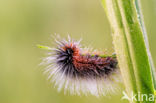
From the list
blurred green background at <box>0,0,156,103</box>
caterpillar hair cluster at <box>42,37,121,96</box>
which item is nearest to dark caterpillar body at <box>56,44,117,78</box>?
caterpillar hair cluster at <box>42,37,121,96</box>

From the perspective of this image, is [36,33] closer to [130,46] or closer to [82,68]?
[82,68]

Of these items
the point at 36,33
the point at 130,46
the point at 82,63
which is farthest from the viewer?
the point at 36,33

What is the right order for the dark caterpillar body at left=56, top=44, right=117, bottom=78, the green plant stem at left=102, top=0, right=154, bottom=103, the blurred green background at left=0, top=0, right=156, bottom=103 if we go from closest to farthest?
the green plant stem at left=102, top=0, right=154, bottom=103 → the dark caterpillar body at left=56, top=44, right=117, bottom=78 → the blurred green background at left=0, top=0, right=156, bottom=103

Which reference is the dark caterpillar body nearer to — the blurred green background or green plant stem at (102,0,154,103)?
green plant stem at (102,0,154,103)

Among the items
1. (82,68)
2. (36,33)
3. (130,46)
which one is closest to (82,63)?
(82,68)

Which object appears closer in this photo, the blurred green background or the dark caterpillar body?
the dark caterpillar body

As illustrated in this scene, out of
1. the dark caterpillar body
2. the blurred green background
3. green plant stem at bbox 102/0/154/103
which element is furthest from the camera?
the blurred green background

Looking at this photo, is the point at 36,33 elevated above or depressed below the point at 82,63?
above

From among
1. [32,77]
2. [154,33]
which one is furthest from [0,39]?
[154,33]
